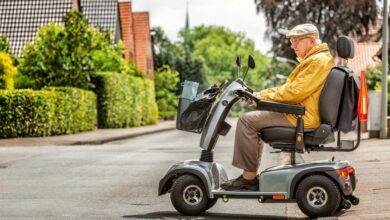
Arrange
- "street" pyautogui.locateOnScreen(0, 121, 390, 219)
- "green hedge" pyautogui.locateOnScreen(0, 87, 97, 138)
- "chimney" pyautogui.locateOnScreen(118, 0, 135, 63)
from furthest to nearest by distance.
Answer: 1. "chimney" pyautogui.locateOnScreen(118, 0, 135, 63)
2. "green hedge" pyautogui.locateOnScreen(0, 87, 97, 138)
3. "street" pyautogui.locateOnScreen(0, 121, 390, 219)

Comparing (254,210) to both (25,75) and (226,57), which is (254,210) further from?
(226,57)

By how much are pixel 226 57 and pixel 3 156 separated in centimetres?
13977

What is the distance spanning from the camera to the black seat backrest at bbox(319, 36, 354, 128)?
29.1 ft

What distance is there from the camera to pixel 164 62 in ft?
326

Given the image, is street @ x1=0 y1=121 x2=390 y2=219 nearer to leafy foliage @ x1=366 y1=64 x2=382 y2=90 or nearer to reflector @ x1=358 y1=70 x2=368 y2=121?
reflector @ x1=358 y1=70 x2=368 y2=121

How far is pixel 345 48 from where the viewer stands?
891 cm

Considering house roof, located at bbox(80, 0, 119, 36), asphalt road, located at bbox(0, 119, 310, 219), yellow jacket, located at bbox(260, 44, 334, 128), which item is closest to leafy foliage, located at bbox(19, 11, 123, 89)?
asphalt road, located at bbox(0, 119, 310, 219)

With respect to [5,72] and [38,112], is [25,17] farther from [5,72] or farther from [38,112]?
[38,112]

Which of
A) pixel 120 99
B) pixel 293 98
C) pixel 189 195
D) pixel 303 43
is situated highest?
pixel 303 43

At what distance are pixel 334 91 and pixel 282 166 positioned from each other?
867 mm

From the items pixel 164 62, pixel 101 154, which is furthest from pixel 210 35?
pixel 101 154

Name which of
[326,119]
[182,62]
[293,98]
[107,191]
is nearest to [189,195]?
[293,98]

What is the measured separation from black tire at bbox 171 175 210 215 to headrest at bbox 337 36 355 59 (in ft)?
5.87

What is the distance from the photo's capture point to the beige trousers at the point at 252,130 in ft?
29.6
